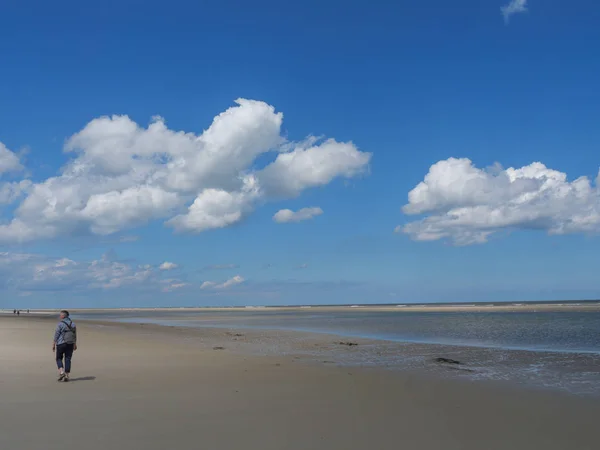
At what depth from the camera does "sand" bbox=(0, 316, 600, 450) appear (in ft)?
27.4

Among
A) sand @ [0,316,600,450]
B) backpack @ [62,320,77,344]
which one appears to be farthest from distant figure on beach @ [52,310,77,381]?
sand @ [0,316,600,450]

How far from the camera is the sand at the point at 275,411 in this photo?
8.36m

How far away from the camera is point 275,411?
34.4 feet

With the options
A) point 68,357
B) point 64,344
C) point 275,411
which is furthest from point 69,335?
point 275,411

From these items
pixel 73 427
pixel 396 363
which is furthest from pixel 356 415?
pixel 396 363

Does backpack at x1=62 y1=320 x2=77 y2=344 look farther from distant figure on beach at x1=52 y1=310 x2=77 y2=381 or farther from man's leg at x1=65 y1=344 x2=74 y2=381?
man's leg at x1=65 y1=344 x2=74 y2=381

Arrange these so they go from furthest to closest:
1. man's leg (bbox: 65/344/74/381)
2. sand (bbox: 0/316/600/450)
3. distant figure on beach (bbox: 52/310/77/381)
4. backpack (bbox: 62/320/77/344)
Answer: backpack (bbox: 62/320/77/344), distant figure on beach (bbox: 52/310/77/381), man's leg (bbox: 65/344/74/381), sand (bbox: 0/316/600/450)

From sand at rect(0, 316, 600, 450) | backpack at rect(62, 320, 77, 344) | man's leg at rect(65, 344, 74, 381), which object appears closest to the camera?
sand at rect(0, 316, 600, 450)

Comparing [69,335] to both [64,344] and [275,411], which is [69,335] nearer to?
[64,344]

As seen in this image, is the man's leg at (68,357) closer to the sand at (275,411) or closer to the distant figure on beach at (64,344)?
the distant figure on beach at (64,344)

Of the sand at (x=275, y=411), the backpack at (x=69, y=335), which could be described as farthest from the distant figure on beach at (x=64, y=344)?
the sand at (x=275, y=411)

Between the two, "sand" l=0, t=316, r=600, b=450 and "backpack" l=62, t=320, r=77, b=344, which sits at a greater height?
"backpack" l=62, t=320, r=77, b=344

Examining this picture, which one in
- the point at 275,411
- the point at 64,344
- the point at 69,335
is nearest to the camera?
the point at 275,411

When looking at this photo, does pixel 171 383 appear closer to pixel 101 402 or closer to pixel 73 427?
pixel 101 402
